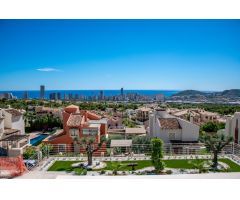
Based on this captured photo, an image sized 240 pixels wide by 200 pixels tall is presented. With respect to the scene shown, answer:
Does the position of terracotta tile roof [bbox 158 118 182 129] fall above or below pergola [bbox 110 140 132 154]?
above

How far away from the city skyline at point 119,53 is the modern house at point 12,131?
1516 mm

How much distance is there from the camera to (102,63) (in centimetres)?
848

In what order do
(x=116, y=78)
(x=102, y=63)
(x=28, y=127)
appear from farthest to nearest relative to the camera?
(x=28, y=127)
(x=116, y=78)
(x=102, y=63)

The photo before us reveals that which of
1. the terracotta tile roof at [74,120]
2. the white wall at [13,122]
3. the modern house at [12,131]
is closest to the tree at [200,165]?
the terracotta tile roof at [74,120]

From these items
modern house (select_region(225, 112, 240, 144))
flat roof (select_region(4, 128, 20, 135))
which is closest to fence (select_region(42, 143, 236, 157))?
modern house (select_region(225, 112, 240, 144))

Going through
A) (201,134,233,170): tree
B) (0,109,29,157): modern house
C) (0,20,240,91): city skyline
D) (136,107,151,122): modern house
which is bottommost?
(136,107,151,122): modern house

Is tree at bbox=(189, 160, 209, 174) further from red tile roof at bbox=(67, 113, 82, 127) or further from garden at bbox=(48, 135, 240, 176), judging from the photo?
red tile roof at bbox=(67, 113, 82, 127)

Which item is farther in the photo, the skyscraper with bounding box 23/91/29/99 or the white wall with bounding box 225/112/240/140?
the skyscraper with bounding box 23/91/29/99

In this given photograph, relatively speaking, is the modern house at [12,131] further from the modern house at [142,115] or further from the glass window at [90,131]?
the modern house at [142,115]

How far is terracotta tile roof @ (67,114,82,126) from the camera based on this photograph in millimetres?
7719

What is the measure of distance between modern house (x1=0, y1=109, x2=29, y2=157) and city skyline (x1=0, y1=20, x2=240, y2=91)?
4.97 ft
